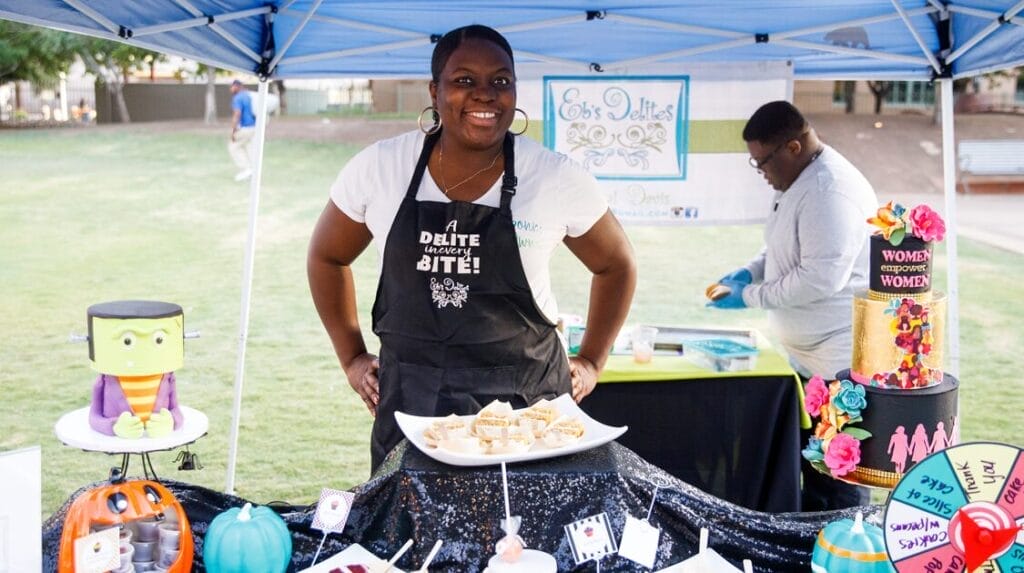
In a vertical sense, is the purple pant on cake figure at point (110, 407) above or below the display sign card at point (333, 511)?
above

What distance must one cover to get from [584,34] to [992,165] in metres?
13.5

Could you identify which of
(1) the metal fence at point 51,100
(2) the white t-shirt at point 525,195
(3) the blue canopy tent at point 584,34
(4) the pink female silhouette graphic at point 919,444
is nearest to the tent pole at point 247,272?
(3) the blue canopy tent at point 584,34

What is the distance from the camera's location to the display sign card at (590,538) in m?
1.68

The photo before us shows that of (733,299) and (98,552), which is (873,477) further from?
(733,299)

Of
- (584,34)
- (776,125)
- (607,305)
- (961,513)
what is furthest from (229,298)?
(961,513)

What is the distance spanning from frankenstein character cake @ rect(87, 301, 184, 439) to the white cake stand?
1.0 inches

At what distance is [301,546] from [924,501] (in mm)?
1066

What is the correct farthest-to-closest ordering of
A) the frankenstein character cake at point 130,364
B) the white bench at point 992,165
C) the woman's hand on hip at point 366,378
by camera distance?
the white bench at point 992,165
the woman's hand on hip at point 366,378
the frankenstein character cake at point 130,364

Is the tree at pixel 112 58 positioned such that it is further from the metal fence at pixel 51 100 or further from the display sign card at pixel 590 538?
the display sign card at pixel 590 538

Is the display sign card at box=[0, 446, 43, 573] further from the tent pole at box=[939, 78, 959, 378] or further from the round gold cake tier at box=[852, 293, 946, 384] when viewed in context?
the tent pole at box=[939, 78, 959, 378]

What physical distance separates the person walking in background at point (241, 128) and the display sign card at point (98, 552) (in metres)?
11.5

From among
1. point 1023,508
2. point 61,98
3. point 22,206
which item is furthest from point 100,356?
point 61,98

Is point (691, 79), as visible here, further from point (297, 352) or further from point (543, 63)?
point (297, 352)

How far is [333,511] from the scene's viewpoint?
1770 millimetres
